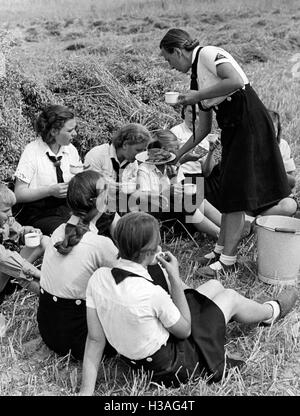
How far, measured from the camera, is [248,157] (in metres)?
3.46

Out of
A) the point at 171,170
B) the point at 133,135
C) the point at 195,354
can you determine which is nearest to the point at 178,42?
the point at 133,135

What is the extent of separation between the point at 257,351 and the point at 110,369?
743 mm

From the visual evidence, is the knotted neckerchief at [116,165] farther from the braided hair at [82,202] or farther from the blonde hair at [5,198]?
the braided hair at [82,202]

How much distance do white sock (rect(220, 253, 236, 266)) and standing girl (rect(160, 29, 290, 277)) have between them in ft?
0.04

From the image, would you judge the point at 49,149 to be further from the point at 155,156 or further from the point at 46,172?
the point at 155,156

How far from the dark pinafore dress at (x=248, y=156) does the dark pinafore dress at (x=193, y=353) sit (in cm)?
101

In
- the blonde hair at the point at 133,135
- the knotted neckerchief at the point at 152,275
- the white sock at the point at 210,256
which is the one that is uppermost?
the blonde hair at the point at 133,135

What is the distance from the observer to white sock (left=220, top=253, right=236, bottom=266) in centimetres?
368

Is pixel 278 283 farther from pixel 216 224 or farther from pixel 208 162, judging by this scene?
pixel 208 162

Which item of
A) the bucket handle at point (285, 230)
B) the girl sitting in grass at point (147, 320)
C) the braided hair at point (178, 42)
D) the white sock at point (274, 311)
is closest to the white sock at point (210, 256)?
the bucket handle at point (285, 230)

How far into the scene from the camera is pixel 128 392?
8.47ft

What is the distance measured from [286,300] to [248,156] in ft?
2.97

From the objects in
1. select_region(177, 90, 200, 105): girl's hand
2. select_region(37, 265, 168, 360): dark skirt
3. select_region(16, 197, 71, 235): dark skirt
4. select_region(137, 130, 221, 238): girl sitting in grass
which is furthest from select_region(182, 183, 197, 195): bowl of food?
select_region(37, 265, 168, 360): dark skirt

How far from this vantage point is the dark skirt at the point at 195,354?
252 cm
